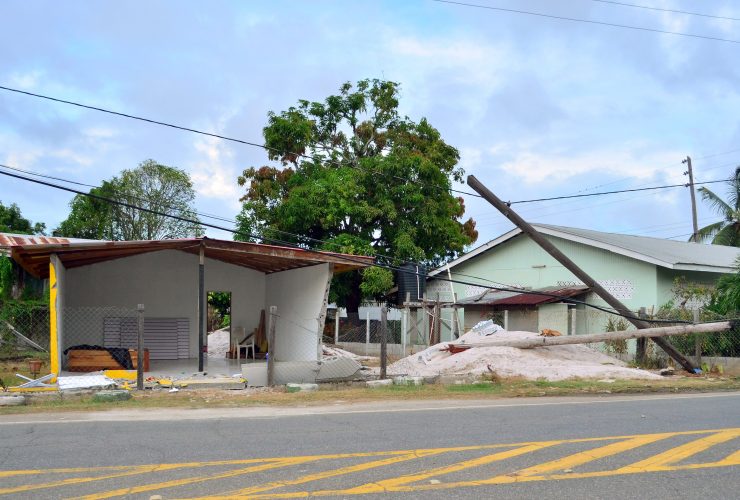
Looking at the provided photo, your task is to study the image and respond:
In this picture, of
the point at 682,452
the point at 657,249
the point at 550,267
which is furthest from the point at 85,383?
the point at 657,249

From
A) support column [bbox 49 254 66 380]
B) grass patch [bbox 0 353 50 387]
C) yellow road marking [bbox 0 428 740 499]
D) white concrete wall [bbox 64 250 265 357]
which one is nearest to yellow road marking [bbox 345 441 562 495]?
yellow road marking [bbox 0 428 740 499]

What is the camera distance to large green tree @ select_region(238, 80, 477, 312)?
93.6ft

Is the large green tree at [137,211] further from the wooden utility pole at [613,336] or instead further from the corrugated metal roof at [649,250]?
the wooden utility pole at [613,336]

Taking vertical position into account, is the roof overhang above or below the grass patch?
above

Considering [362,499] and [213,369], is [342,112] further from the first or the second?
[362,499]

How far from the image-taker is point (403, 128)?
3212 centimetres

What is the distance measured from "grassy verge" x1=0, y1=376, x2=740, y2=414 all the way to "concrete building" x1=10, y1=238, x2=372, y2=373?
4971 mm

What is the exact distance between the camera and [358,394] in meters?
14.2

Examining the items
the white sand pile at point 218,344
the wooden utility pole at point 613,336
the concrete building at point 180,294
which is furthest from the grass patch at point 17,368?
the wooden utility pole at point 613,336

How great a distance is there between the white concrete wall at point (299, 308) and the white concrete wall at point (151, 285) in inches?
73.2

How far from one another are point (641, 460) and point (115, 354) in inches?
580

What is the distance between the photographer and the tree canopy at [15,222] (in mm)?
39031

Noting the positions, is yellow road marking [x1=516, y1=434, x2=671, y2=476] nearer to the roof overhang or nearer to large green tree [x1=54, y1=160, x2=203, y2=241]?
the roof overhang

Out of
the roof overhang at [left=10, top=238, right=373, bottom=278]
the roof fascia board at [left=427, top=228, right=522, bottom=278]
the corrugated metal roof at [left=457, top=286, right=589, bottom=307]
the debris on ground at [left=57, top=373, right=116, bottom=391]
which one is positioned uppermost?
the roof fascia board at [left=427, top=228, right=522, bottom=278]
